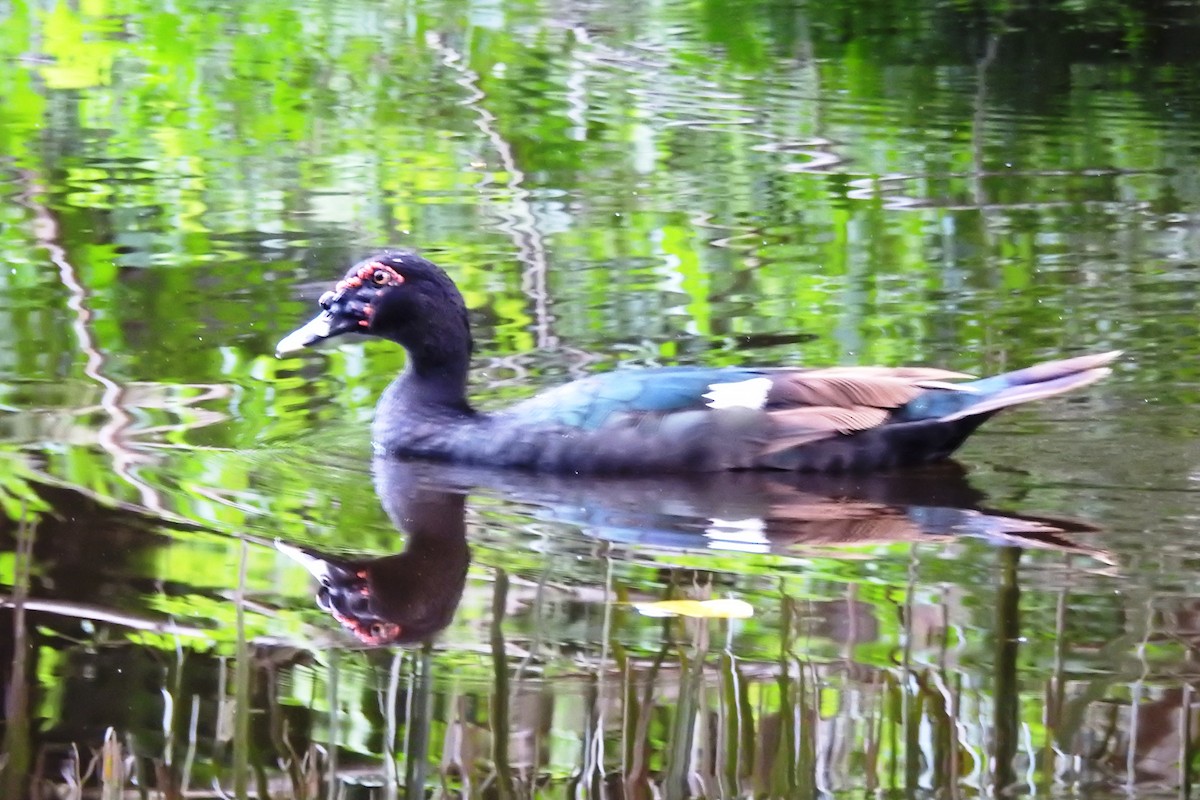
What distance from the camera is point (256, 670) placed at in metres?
4.62

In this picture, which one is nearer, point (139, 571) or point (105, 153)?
point (139, 571)

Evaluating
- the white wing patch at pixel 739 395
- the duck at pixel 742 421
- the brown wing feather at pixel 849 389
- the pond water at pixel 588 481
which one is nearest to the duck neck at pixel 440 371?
the duck at pixel 742 421

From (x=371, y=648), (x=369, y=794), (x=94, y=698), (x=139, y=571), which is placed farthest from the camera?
(x=139, y=571)

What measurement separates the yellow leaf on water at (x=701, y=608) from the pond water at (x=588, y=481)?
2cm

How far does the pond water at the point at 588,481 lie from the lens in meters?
4.25

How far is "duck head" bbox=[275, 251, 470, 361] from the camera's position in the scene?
715 cm

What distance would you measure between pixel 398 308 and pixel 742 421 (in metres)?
1.38

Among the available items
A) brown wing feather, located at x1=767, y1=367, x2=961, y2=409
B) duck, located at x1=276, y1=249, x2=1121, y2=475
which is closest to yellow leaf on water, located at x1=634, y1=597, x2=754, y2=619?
duck, located at x1=276, y1=249, x2=1121, y2=475

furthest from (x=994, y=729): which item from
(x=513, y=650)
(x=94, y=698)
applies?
(x=94, y=698)

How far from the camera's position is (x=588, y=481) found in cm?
658

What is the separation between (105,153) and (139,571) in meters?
8.07

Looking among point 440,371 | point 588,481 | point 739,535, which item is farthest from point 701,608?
point 440,371

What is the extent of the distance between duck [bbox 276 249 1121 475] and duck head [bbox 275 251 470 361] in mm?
378

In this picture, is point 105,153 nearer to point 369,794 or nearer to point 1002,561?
point 1002,561
